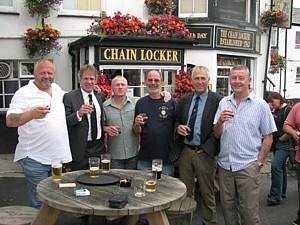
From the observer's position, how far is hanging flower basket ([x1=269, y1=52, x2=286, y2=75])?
1276 centimetres

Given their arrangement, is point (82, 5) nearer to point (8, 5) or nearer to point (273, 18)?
point (8, 5)

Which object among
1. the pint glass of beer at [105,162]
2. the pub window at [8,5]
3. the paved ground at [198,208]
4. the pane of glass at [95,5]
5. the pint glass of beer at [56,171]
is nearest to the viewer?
the pint glass of beer at [56,171]

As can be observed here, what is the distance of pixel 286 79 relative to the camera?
14.3m

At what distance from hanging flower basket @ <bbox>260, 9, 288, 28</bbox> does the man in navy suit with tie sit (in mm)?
8620

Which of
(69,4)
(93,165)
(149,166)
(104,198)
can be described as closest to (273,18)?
(69,4)

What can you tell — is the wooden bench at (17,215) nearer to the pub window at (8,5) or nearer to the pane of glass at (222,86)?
the pub window at (8,5)

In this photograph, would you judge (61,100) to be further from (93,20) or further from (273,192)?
(93,20)

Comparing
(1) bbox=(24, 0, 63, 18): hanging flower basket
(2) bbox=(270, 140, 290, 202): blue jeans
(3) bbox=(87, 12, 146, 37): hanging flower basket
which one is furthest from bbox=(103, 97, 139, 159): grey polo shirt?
(1) bbox=(24, 0, 63, 18): hanging flower basket

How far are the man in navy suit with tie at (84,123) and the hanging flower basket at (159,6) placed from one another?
5.45 m

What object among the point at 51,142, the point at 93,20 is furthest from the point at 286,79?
the point at 51,142

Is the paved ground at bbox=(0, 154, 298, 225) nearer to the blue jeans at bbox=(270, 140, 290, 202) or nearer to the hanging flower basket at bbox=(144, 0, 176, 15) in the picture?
the blue jeans at bbox=(270, 140, 290, 202)

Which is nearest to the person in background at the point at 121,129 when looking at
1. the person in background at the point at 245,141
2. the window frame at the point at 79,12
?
the person in background at the point at 245,141

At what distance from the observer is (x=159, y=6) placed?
935cm

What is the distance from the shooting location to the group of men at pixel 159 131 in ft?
12.6
